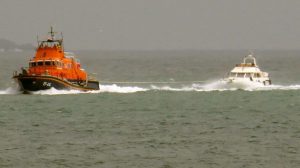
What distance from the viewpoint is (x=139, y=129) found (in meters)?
45.9

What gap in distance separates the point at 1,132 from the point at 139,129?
27.0 ft

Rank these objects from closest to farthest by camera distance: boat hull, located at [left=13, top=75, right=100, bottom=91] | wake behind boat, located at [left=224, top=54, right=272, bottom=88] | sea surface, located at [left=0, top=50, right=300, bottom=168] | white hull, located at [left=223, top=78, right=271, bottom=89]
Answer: sea surface, located at [left=0, top=50, right=300, bottom=168] → boat hull, located at [left=13, top=75, right=100, bottom=91] → white hull, located at [left=223, top=78, right=271, bottom=89] → wake behind boat, located at [left=224, top=54, right=272, bottom=88]

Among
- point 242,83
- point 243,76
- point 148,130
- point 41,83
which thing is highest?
point 243,76

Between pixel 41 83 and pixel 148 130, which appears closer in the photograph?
pixel 148 130

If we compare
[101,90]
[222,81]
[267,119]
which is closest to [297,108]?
[267,119]

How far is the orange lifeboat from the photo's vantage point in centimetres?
6306

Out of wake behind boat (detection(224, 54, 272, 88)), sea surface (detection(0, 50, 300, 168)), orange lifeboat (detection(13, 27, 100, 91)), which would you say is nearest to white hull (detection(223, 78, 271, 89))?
wake behind boat (detection(224, 54, 272, 88))

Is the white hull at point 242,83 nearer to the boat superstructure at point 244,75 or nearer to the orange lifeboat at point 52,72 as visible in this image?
the boat superstructure at point 244,75

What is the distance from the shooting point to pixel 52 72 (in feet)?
213

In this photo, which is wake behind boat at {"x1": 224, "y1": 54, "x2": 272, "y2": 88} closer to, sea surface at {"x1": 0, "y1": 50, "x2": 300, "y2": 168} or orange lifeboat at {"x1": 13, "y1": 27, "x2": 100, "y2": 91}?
sea surface at {"x1": 0, "y1": 50, "x2": 300, "y2": 168}

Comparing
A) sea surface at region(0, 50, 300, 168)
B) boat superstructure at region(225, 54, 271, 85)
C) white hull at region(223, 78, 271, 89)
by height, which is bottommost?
sea surface at region(0, 50, 300, 168)

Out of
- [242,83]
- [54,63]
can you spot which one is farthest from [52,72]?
[242,83]

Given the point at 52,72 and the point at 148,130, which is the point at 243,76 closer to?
the point at 52,72

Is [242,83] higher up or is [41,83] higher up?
[41,83]
